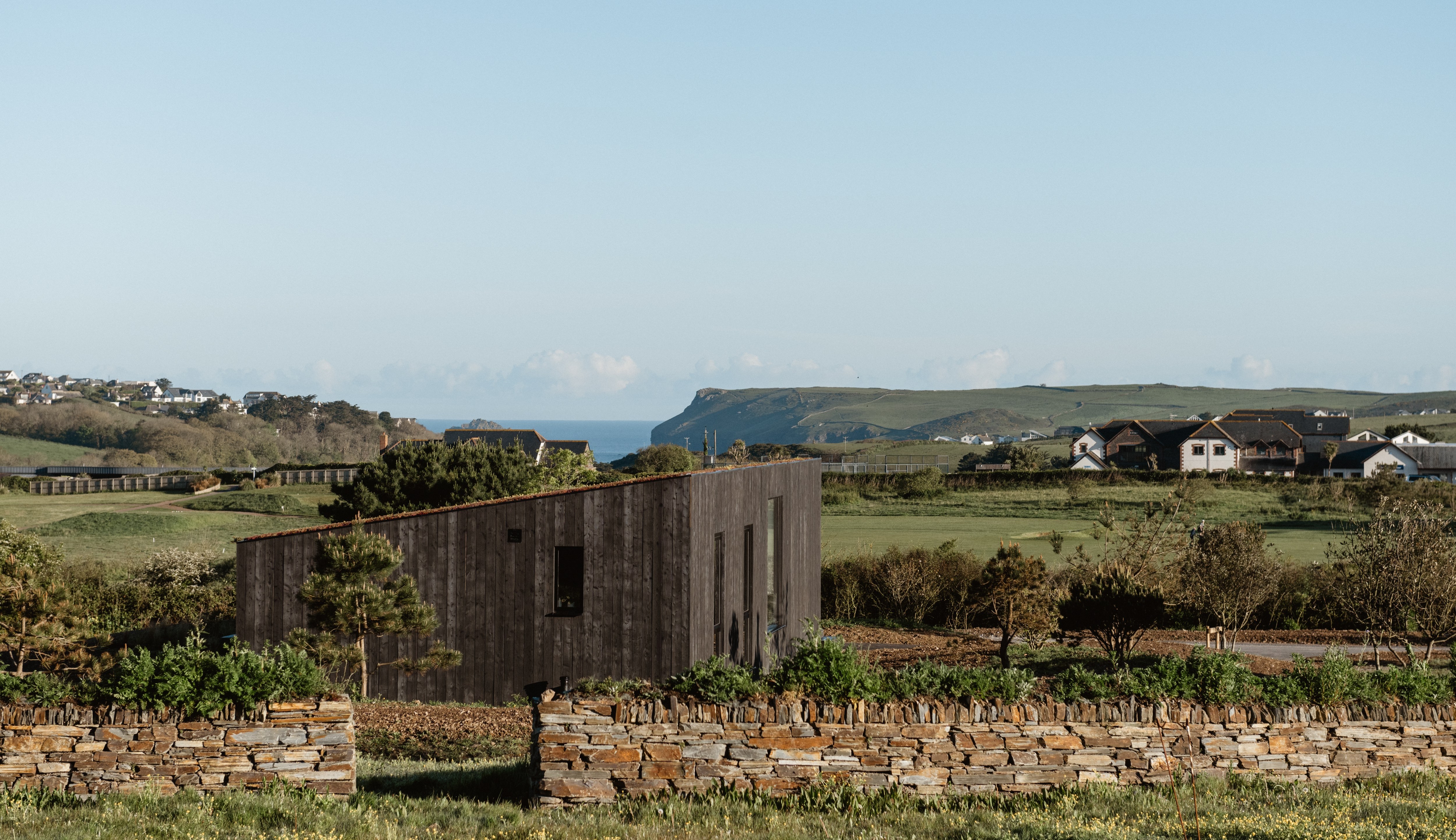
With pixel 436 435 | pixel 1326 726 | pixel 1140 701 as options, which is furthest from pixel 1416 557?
pixel 436 435

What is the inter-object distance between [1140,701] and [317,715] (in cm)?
631

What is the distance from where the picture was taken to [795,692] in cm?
838

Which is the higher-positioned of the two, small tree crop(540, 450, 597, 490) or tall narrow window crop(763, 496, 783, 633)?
small tree crop(540, 450, 597, 490)

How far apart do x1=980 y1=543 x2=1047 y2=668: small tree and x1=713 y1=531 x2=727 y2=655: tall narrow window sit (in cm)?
487

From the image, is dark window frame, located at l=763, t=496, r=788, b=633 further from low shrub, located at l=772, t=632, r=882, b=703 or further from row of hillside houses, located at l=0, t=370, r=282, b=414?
row of hillside houses, located at l=0, t=370, r=282, b=414

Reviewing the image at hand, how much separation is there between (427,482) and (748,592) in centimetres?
1149

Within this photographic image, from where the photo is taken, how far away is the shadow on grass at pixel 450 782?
8523 mm

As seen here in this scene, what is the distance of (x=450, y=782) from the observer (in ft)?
29.6

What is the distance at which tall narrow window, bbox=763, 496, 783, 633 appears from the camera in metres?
18.5

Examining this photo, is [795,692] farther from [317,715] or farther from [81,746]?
[81,746]

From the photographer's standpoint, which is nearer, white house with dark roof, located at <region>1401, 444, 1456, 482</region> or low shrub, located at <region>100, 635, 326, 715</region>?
low shrub, located at <region>100, 635, 326, 715</region>

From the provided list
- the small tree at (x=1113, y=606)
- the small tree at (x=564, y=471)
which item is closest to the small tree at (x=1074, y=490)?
the small tree at (x=564, y=471)

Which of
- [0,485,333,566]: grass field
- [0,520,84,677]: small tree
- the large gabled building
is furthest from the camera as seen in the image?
the large gabled building

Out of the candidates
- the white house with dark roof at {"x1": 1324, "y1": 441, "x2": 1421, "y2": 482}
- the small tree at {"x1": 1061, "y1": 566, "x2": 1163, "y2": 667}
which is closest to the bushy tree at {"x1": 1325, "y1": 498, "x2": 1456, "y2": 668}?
the small tree at {"x1": 1061, "y1": 566, "x2": 1163, "y2": 667}
